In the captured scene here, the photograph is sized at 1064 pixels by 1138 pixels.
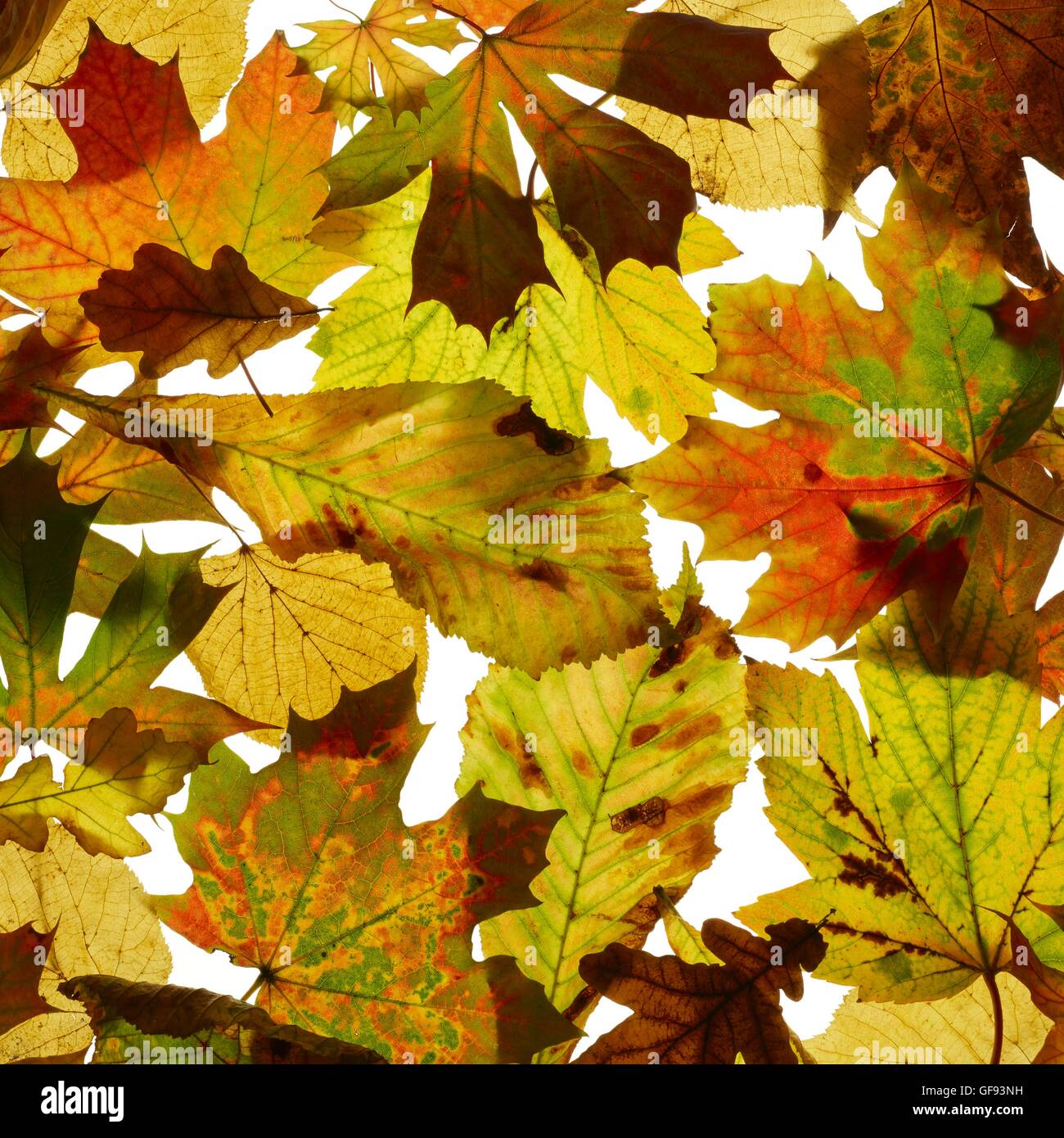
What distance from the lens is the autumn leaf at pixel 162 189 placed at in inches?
16.4

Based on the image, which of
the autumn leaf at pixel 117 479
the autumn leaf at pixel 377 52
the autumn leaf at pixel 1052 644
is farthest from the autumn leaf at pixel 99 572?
the autumn leaf at pixel 1052 644

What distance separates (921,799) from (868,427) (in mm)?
167

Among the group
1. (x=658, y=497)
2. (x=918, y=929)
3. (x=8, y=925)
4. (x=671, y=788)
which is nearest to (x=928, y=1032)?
(x=918, y=929)

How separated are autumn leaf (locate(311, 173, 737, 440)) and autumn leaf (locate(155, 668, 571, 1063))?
155mm

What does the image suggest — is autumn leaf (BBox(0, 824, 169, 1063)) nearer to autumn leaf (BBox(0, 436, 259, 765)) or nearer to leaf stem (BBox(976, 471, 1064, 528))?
autumn leaf (BBox(0, 436, 259, 765))

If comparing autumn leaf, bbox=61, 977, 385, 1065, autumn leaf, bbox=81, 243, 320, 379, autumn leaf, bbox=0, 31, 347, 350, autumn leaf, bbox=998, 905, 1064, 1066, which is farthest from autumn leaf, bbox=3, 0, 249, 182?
autumn leaf, bbox=998, 905, 1064, 1066

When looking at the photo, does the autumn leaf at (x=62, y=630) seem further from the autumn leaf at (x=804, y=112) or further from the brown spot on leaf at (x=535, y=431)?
the autumn leaf at (x=804, y=112)

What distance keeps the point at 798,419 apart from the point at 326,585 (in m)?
0.22

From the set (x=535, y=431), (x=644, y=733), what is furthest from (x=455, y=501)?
(x=644, y=733)

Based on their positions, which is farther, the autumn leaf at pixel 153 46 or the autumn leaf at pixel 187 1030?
the autumn leaf at pixel 153 46

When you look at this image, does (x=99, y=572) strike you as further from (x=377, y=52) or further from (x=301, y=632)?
(x=377, y=52)

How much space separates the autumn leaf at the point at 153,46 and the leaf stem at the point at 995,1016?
54cm

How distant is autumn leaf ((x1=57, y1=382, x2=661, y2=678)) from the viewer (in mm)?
383
